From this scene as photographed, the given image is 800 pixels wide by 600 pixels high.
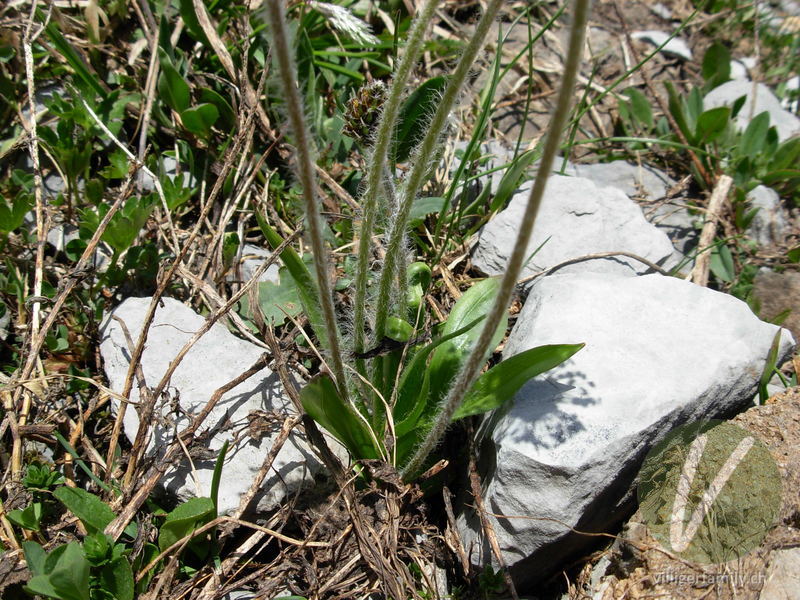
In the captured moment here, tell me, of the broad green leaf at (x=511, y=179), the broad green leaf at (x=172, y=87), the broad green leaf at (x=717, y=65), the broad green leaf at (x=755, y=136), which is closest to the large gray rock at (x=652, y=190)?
the broad green leaf at (x=755, y=136)

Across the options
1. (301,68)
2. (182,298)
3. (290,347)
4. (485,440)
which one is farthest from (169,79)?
(485,440)

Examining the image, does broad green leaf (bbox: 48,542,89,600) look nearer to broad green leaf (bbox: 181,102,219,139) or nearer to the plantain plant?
the plantain plant

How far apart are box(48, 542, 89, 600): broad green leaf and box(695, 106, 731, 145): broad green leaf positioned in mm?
3918

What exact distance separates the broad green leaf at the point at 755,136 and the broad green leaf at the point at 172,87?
3385mm

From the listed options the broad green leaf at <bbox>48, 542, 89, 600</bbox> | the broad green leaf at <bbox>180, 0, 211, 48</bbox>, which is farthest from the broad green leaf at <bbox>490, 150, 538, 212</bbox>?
the broad green leaf at <bbox>48, 542, 89, 600</bbox>

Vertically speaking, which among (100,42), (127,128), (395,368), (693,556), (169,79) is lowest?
(693,556)

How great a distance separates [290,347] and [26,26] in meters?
2.43

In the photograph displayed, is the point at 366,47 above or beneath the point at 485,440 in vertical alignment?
above

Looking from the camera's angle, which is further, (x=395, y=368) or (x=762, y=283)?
(x=762, y=283)

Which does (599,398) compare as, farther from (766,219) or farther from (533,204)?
(766,219)

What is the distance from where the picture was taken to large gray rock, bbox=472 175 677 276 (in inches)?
135

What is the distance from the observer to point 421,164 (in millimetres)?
2127

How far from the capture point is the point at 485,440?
8.96 ft

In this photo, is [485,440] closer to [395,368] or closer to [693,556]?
[395,368]
